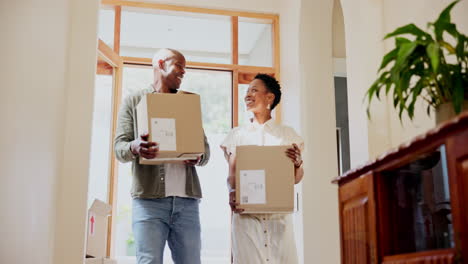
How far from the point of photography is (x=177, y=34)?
178 inches

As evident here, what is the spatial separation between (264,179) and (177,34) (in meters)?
2.13

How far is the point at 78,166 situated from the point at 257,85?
105cm

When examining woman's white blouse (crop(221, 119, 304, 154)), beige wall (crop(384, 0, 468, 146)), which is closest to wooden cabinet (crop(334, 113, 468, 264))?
beige wall (crop(384, 0, 468, 146))

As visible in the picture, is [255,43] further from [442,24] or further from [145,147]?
[442,24]

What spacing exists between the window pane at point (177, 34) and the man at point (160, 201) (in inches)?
65.2

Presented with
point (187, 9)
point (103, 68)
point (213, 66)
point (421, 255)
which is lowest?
point (421, 255)

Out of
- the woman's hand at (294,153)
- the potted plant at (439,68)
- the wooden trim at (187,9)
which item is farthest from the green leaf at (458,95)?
the wooden trim at (187,9)

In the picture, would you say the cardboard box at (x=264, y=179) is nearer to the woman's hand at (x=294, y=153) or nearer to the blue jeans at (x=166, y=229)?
the woman's hand at (x=294, y=153)

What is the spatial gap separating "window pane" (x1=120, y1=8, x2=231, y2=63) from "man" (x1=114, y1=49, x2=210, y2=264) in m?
1.66

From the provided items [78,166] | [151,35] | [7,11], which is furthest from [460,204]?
[151,35]

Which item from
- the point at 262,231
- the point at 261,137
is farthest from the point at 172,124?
the point at 262,231

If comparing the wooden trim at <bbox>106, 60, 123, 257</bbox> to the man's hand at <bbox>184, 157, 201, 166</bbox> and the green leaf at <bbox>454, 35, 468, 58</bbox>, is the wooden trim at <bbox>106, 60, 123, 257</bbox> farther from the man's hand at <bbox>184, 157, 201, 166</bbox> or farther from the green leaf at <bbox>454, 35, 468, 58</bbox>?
the green leaf at <bbox>454, 35, 468, 58</bbox>

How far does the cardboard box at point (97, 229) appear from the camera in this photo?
3432mm

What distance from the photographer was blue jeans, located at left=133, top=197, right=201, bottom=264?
2.61 meters
